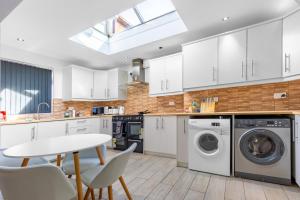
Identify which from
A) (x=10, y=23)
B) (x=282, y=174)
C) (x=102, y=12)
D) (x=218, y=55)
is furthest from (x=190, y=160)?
(x=10, y=23)

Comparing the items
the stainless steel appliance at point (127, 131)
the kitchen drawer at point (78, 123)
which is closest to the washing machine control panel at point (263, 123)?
the stainless steel appliance at point (127, 131)

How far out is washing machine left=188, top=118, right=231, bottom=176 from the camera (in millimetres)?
2133

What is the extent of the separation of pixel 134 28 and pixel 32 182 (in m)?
3.05

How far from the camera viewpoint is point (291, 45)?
201 centimetres

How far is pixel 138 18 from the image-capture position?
2.99m

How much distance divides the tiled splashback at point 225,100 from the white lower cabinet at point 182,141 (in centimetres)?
78

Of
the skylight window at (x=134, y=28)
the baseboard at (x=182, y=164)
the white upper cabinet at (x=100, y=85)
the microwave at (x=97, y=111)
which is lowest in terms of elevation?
the baseboard at (x=182, y=164)

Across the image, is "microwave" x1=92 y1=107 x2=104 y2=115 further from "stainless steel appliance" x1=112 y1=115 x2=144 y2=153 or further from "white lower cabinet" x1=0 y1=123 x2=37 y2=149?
"white lower cabinet" x1=0 y1=123 x2=37 y2=149

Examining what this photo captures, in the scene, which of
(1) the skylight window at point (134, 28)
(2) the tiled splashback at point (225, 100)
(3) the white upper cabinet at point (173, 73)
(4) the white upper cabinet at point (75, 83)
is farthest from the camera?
(4) the white upper cabinet at point (75, 83)

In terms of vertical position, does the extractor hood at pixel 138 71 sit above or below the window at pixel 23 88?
above

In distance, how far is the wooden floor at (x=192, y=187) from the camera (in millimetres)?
1653

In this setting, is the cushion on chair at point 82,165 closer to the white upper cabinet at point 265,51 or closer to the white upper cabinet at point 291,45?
the white upper cabinet at point 265,51

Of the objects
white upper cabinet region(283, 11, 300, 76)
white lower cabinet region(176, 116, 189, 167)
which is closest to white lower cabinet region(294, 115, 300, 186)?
white upper cabinet region(283, 11, 300, 76)

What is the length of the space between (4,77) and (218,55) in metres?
4.10
